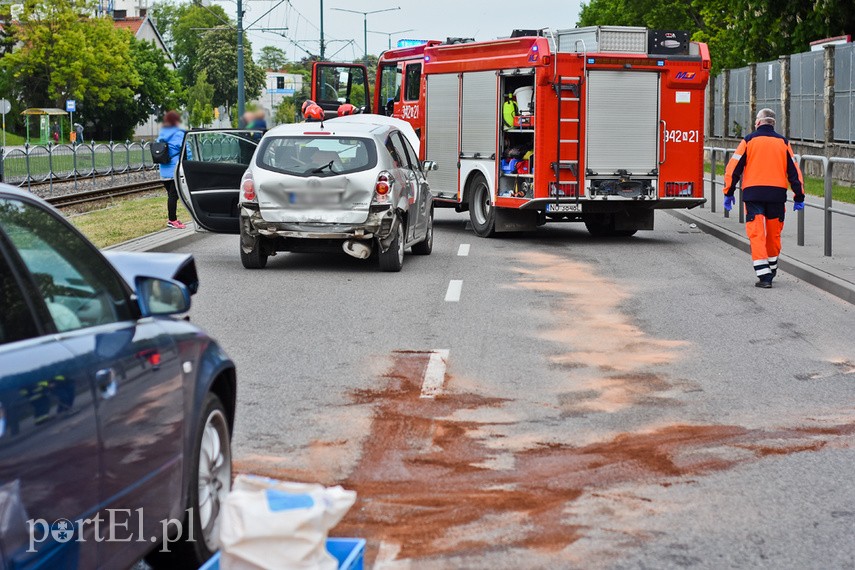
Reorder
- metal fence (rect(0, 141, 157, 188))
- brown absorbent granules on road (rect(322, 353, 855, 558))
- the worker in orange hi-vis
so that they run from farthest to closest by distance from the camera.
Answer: metal fence (rect(0, 141, 157, 188))
the worker in orange hi-vis
brown absorbent granules on road (rect(322, 353, 855, 558))

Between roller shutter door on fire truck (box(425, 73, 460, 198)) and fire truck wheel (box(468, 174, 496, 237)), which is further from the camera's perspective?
roller shutter door on fire truck (box(425, 73, 460, 198))

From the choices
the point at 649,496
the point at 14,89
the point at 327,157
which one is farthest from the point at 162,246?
the point at 14,89

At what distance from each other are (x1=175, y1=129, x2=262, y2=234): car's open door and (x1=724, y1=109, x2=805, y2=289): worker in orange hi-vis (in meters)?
6.11

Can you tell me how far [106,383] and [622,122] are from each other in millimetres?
16550

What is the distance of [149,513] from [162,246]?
13848mm

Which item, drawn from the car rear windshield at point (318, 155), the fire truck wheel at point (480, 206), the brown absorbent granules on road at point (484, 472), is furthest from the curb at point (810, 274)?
the brown absorbent granules on road at point (484, 472)

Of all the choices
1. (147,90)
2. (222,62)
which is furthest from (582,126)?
(222,62)

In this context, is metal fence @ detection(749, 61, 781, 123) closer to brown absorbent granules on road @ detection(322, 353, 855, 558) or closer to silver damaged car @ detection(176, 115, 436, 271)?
silver damaged car @ detection(176, 115, 436, 271)

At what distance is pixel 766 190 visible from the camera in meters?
14.4

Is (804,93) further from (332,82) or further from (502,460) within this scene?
(502,460)

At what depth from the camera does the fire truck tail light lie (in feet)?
65.2

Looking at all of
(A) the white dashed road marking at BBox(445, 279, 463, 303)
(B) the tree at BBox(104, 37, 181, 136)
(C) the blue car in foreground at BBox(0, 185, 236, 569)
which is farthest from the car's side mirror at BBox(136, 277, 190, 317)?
(B) the tree at BBox(104, 37, 181, 136)

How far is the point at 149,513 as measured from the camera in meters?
4.12

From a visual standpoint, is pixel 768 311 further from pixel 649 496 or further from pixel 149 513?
pixel 149 513
